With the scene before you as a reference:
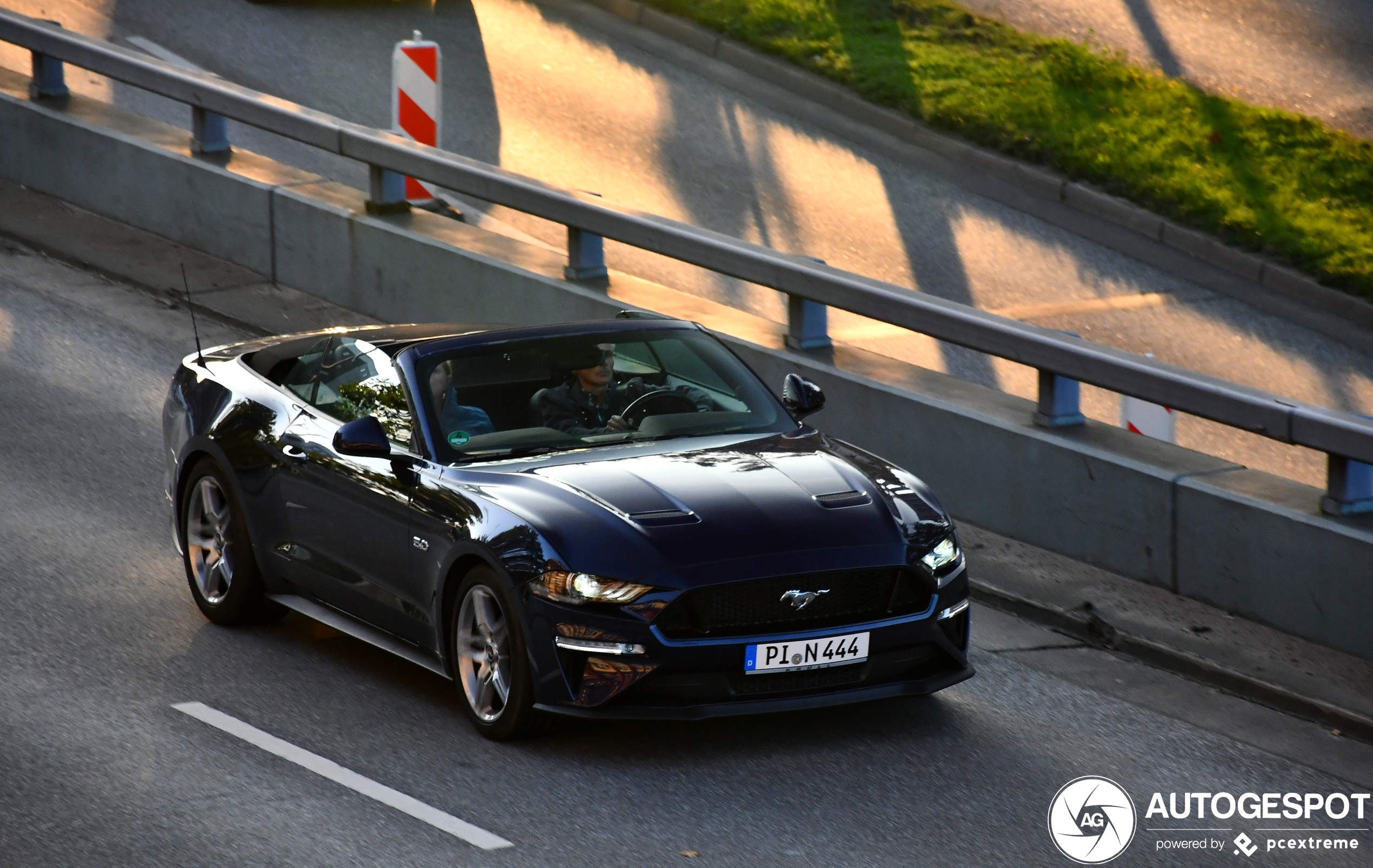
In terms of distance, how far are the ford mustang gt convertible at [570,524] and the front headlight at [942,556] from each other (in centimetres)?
1

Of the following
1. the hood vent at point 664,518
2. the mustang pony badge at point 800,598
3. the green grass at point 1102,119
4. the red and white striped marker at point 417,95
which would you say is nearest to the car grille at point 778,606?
the mustang pony badge at point 800,598

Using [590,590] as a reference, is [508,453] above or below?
above

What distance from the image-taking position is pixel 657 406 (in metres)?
8.25

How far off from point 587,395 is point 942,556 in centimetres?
165

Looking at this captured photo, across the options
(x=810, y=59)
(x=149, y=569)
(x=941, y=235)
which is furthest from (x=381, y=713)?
(x=810, y=59)

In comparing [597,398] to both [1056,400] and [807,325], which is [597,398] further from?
[807,325]

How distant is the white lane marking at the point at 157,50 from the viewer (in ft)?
62.9

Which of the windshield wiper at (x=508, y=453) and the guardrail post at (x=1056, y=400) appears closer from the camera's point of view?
the windshield wiper at (x=508, y=453)

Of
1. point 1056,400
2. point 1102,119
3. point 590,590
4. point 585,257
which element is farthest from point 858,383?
point 1102,119

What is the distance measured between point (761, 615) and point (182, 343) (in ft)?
22.5

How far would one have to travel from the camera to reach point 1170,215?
1689cm

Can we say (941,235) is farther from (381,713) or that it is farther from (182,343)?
(381,713)

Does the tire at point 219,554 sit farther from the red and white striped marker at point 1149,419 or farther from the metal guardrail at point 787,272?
the red and white striped marker at point 1149,419

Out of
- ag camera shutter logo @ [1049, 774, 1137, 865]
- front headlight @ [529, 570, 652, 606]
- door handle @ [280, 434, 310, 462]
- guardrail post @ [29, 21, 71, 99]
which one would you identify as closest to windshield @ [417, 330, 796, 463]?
door handle @ [280, 434, 310, 462]
